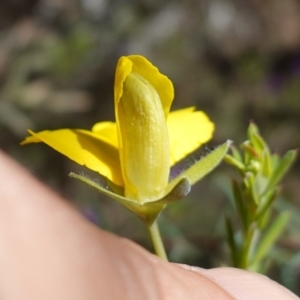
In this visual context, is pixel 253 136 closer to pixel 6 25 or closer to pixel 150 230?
pixel 150 230

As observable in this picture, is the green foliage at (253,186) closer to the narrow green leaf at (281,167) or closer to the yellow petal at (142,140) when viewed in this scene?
the narrow green leaf at (281,167)

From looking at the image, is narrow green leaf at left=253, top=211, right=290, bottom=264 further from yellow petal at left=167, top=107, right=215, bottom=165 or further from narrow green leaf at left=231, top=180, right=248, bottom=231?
yellow petal at left=167, top=107, right=215, bottom=165

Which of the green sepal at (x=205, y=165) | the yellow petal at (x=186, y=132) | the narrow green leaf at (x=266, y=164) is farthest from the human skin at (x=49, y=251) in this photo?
the narrow green leaf at (x=266, y=164)

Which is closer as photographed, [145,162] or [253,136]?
[145,162]

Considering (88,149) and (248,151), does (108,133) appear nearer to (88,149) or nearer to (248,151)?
(88,149)

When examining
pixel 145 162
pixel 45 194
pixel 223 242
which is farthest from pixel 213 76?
pixel 45 194
